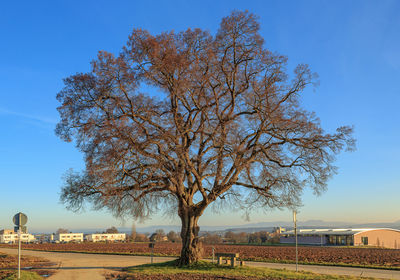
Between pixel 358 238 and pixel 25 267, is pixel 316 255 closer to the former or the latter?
pixel 25 267

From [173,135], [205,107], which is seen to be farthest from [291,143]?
[173,135]

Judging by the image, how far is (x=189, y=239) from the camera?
834 inches

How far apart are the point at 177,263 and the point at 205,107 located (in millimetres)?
8899

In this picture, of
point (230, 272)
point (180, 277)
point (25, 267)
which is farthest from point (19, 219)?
point (25, 267)

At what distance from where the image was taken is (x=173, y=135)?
63.1 feet

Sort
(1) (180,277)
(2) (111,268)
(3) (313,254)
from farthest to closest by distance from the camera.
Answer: (3) (313,254) < (2) (111,268) < (1) (180,277)

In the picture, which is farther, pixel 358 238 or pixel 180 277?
pixel 358 238

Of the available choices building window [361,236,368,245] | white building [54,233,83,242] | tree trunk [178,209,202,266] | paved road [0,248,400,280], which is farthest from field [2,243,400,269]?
white building [54,233,83,242]

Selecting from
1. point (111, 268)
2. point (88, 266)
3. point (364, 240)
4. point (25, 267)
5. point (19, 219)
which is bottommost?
point (364, 240)

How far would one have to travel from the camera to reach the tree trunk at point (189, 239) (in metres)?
21.0

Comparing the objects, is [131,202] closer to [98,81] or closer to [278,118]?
[98,81]

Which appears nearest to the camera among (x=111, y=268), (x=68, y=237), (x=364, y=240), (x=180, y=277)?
(x=180, y=277)

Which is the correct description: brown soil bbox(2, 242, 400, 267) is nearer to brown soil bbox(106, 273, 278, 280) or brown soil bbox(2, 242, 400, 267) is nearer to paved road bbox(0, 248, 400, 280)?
paved road bbox(0, 248, 400, 280)

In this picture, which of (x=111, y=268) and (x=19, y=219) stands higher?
(x=19, y=219)
